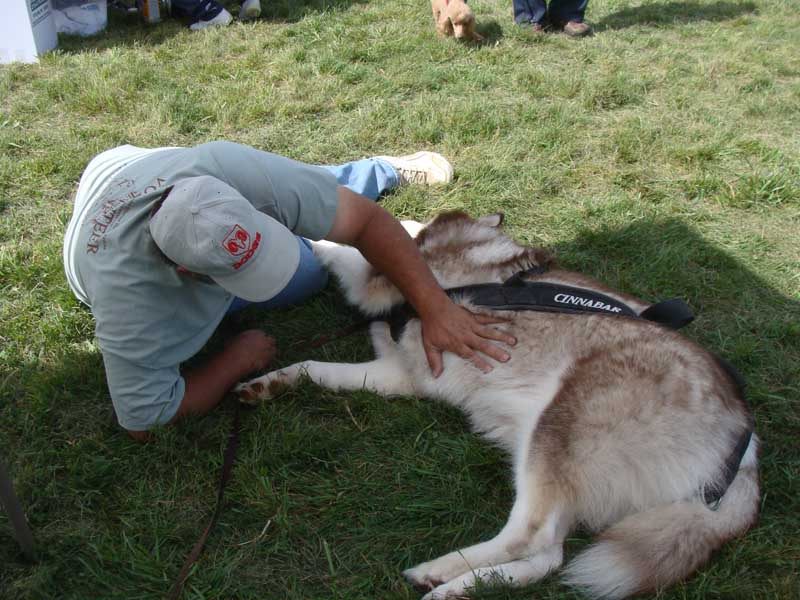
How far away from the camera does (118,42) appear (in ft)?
16.9

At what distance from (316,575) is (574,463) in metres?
0.87

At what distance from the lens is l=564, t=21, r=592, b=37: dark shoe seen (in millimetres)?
5668

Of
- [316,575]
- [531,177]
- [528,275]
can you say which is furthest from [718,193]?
[316,575]

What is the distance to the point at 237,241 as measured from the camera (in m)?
1.75

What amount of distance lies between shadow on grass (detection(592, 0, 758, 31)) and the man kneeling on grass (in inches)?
188

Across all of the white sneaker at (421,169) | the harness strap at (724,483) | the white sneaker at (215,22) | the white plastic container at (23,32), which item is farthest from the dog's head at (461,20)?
the harness strap at (724,483)

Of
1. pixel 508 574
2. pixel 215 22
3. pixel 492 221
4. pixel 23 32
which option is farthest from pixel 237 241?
pixel 215 22

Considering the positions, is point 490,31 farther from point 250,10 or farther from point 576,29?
point 250,10

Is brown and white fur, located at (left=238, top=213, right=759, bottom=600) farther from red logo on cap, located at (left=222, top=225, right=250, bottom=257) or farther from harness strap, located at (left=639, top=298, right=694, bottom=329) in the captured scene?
red logo on cap, located at (left=222, top=225, right=250, bottom=257)

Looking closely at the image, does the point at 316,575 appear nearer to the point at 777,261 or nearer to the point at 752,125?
the point at 777,261

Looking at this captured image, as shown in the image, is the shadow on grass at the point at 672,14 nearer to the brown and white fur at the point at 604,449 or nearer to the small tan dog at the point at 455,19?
the small tan dog at the point at 455,19

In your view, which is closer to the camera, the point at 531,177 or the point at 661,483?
the point at 661,483

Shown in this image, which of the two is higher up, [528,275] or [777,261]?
[528,275]

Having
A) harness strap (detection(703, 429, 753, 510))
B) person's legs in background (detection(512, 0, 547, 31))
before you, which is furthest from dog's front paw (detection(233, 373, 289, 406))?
person's legs in background (detection(512, 0, 547, 31))
